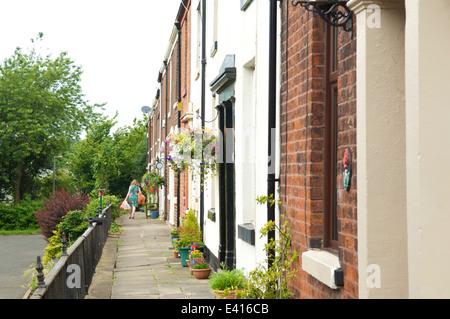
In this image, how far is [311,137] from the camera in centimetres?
491

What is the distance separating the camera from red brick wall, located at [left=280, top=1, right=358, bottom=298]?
4.17 metres

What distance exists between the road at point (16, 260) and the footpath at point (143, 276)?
7.09 ft

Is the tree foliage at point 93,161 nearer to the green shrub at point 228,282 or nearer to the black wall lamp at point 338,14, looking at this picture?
the green shrub at point 228,282

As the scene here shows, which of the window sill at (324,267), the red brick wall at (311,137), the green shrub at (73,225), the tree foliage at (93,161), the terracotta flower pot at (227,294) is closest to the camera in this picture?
the red brick wall at (311,137)

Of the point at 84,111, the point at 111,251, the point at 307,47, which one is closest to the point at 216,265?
the point at 111,251

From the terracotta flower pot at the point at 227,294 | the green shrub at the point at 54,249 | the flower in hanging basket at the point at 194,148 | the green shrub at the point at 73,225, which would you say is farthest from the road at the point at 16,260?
the terracotta flower pot at the point at 227,294

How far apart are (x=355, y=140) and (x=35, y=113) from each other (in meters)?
38.2

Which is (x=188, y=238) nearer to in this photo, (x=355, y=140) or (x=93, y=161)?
(x=355, y=140)

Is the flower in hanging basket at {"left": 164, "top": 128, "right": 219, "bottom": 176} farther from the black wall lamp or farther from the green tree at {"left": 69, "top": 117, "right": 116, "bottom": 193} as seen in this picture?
the green tree at {"left": 69, "top": 117, "right": 116, "bottom": 193}

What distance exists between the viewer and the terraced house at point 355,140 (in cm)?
310

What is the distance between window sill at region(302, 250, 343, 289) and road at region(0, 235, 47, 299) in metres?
9.16

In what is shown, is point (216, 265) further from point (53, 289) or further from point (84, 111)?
point (84, 111)

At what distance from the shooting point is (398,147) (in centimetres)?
377

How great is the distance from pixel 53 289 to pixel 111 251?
9132 mm
